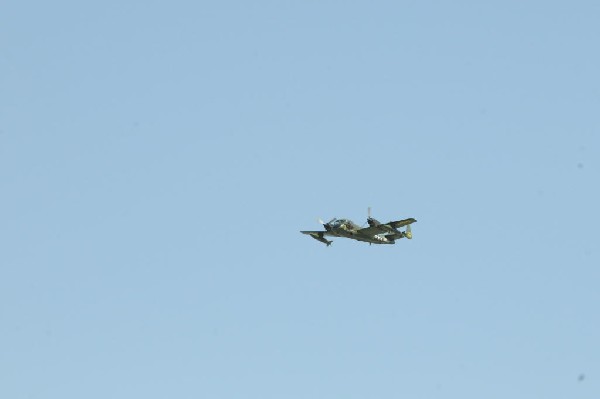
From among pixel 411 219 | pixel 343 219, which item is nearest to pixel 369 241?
pixel 343 219

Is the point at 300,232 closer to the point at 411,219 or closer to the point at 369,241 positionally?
the point at 369,241

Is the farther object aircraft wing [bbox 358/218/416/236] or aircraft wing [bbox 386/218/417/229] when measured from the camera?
aircraft wing [bbox 358/218/416/236]

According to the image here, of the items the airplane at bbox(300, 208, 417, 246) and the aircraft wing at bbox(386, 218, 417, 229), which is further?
the airplane at bbox(300, 208, 417, 246)

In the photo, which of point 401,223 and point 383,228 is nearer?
point 401,223

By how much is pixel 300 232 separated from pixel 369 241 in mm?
10186

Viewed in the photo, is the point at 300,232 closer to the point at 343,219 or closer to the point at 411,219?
the point at 343,219

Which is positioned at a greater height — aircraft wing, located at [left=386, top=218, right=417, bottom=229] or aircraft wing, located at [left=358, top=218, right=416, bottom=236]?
aircraft wing, located at [left=358, top=218, right=416, bottom=236]

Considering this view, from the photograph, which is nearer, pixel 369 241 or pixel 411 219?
pixel 411 219

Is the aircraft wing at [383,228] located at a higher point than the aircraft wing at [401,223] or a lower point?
higher

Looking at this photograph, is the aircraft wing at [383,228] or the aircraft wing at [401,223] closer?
the aircraft wing at [401,223]

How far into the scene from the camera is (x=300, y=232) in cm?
19988

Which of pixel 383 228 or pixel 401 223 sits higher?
pixel 383 228

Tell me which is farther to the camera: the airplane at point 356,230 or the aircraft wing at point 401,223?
the airplane at point 356,230

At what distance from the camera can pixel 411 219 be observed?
181 metres
